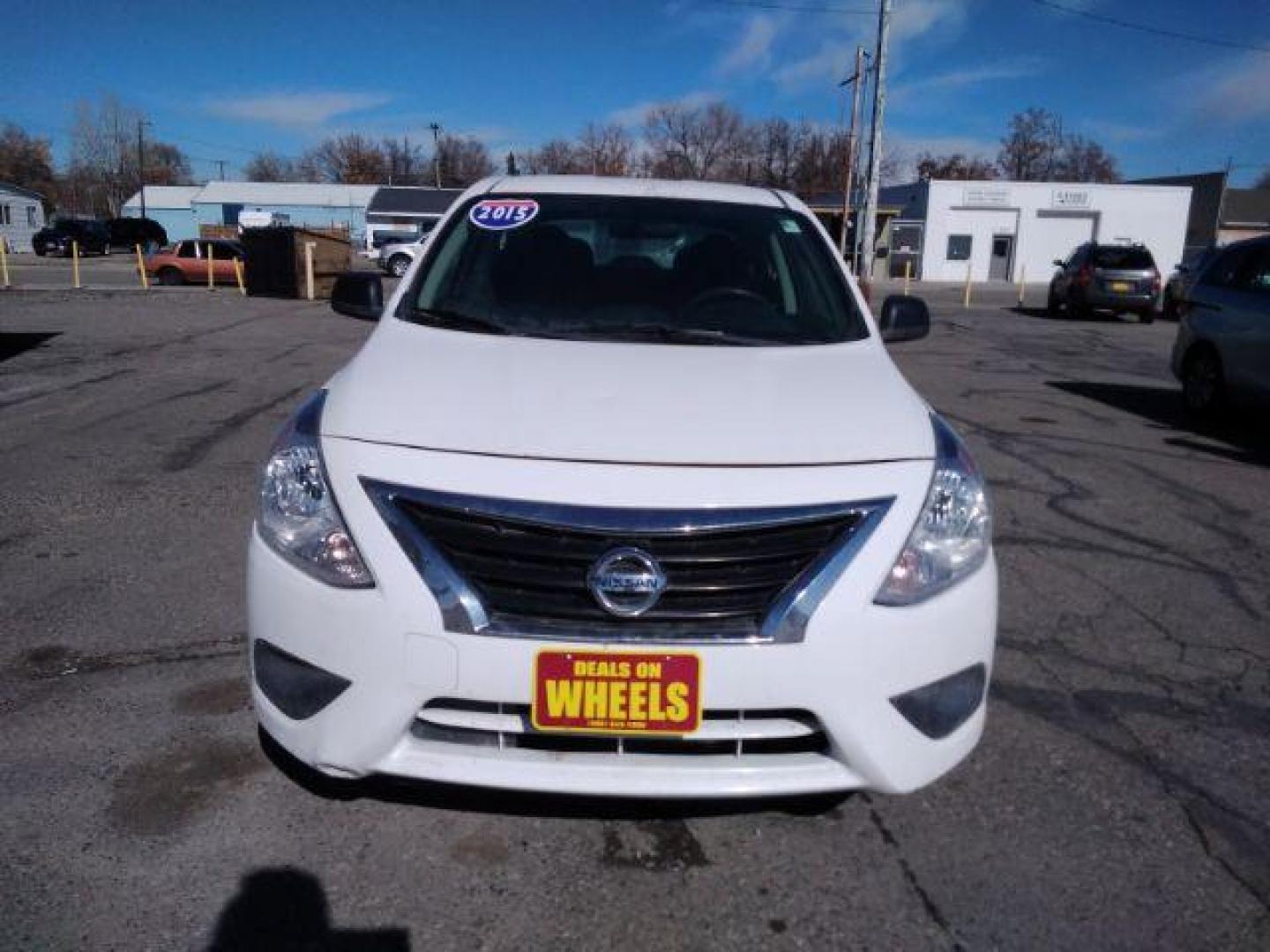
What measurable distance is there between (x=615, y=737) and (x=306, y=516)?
856 millimetres

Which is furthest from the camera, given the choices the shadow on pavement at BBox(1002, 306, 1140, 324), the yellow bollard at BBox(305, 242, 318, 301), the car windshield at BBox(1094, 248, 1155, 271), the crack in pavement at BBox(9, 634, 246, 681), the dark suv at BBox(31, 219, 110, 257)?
the dark suv at BBox(31, 219, 110, 257)

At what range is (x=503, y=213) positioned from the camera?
12.0 ft

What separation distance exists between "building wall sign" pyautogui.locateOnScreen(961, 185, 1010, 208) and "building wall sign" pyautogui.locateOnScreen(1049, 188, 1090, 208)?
221cm

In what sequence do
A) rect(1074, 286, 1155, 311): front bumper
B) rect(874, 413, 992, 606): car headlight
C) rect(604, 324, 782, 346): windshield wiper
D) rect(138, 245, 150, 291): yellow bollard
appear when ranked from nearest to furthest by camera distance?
rect(874, 413, 992, 606): car headlight
rect(604, 324, 782, 346): windshield wiper
rect(1074, 286, 1155, 311): front bumper
rect(138, 245, 150, 291): yellow bollard

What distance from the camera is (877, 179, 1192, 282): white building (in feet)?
151

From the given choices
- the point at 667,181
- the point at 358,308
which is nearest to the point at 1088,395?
the point at 667,181

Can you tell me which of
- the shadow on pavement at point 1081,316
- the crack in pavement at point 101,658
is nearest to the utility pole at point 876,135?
the shadow on pavement at point 1081,316

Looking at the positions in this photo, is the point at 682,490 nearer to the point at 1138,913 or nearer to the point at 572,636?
the point at 572,636

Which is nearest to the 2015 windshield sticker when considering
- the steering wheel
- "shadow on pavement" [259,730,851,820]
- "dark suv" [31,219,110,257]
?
the steering wheel

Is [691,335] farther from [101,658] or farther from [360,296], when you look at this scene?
[101,658]

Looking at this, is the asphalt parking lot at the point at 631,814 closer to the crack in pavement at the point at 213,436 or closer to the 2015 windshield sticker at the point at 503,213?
the crack in pavement at the point at 213,436

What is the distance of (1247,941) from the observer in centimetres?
210

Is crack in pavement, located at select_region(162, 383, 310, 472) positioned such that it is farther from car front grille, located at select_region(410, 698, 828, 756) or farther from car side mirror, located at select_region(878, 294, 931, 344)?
car front grille, located at select_region(410, 698, 828, 756)

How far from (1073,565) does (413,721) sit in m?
3.60
